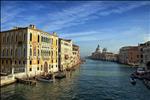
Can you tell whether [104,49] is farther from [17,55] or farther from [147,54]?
[17,55]

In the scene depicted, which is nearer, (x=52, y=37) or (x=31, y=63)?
(x=31, y=63)

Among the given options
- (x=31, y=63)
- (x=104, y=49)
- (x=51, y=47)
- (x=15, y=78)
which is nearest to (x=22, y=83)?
(x=15, y=78)

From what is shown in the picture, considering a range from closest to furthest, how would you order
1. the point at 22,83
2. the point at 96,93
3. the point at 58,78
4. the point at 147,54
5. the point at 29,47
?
1. the point at 96,93
2. the point at 22,83
3. the point at 29,47
4. the point at 58,78
5. the point at 147,54

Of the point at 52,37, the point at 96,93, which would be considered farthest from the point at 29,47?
the point at 96,93

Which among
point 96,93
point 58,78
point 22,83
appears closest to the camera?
point 96,93

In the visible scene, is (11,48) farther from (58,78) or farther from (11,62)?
(58,78)

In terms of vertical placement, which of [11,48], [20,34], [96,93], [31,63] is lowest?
[96,93]

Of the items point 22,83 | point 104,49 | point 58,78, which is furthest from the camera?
point 104,49

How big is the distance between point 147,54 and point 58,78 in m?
30.8

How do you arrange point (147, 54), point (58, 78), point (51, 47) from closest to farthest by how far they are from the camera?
1. point (58, 78)
2. point (51, 47)
3. point (147, 54)

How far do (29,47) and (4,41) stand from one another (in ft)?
21.7

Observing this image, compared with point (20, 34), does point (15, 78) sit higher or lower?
lower

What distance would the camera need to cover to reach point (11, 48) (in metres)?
35.2

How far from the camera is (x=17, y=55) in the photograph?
112ft
